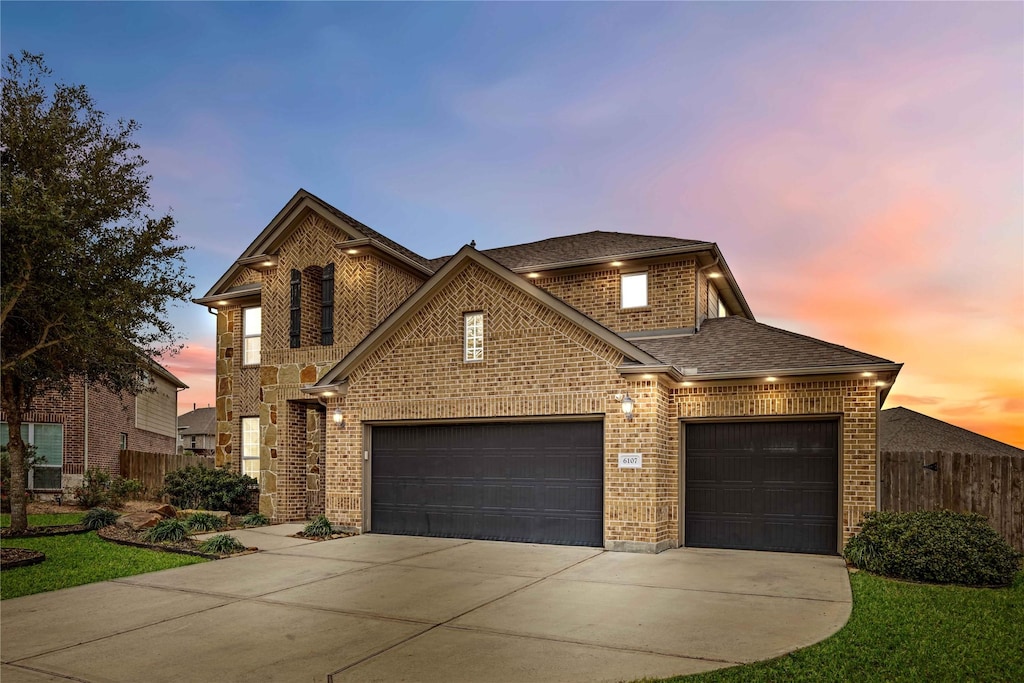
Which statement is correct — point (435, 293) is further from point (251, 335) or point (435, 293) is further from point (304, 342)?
point (251, 335)

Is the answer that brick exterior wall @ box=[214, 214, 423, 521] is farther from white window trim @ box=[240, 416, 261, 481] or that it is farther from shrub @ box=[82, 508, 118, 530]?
shrub @ box=[82, 508, 118, 530]

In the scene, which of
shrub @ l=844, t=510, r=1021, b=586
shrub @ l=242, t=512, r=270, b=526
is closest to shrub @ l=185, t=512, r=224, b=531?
shrub @ l=242, t=512, r=270, b=526

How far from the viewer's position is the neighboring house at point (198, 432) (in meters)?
68.4

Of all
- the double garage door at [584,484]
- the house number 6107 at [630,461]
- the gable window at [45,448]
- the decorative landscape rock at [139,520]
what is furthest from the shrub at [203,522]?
the gable window at [45,448]

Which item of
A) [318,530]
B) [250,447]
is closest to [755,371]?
[318,530]

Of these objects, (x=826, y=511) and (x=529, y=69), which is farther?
(x=529, y=69)

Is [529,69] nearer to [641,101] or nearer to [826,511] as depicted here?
[641,101]

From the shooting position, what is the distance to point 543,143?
21312 millimetres

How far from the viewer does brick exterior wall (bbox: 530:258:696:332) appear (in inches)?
674

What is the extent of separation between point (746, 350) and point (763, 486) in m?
2.81

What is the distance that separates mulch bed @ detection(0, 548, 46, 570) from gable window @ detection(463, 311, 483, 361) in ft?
29.0

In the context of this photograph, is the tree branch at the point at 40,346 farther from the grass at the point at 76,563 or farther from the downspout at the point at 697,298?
the downspout at the point at 697,298

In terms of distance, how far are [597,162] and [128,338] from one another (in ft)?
44.4

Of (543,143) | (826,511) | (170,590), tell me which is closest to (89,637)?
(170,590)
